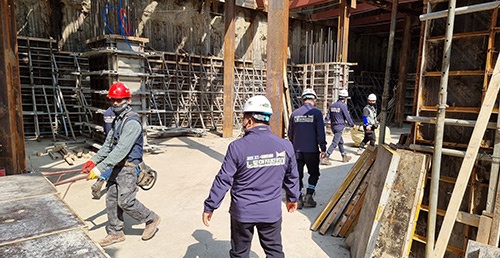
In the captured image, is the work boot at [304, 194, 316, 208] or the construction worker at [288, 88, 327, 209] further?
the work boot at [304, 194, 316, 208]

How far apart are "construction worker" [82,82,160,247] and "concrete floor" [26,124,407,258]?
32cm

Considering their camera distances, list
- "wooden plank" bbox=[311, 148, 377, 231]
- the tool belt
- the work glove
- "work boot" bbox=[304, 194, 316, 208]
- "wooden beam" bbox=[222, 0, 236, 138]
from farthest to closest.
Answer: "wooden beam" bbox=[222, 0, 236, 138]
"work boot" bbox=[304, 194, 316, 208]
"wooden plank" bbox=[311, 148, 377, 231]
the tool belt
the work glove

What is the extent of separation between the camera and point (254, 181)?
263 centimetres

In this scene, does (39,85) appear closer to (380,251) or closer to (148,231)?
(148,231)

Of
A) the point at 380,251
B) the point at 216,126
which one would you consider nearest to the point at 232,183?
the point at 380,251

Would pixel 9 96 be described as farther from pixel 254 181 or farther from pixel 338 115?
pixel 338 115

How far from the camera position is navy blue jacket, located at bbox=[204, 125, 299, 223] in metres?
2.60

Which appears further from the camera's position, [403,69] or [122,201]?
[403,69]

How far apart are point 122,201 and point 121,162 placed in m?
0.46

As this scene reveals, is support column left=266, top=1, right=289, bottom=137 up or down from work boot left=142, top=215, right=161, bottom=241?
up

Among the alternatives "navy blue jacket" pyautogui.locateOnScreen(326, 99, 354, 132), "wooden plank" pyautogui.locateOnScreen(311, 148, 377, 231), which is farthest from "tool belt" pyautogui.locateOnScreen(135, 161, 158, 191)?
"navy blue jacket" pyautogui.locateOnScreen(326, 99, 354, 132)

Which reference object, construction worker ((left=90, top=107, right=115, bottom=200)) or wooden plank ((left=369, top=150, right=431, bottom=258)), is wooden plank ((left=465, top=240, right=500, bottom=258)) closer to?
wooden plank ((left=369, top=150, right=431, bottom=258))

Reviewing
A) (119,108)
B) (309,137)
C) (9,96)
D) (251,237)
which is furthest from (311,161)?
(9,96)

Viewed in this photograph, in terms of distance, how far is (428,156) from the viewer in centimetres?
316
